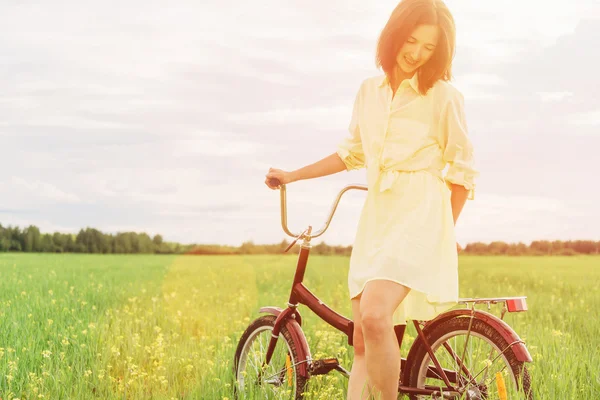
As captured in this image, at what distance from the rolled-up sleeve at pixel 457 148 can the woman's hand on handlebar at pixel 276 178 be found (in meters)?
1.09

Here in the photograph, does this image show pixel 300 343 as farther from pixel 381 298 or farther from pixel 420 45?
pixel 420 45

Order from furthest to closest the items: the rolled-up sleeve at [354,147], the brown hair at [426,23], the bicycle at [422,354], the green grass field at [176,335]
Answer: the green grass field at [176,335], the rolled-up sleeve at [354,147], the brown hair at [426,23], the bicycle at [422,354]

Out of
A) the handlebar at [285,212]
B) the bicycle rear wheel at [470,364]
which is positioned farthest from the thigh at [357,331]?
the handlebar at [285,212]

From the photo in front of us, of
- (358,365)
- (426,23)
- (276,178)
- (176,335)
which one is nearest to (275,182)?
(276,178)

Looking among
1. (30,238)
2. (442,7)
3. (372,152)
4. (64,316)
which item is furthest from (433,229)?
(30,238)

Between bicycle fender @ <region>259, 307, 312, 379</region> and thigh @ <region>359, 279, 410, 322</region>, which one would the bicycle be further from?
thigh @ <region>359, 279, 410, 322</region>

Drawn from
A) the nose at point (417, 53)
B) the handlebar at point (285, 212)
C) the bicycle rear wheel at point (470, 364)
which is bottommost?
the bicycle rear wheel at point (470, 364)

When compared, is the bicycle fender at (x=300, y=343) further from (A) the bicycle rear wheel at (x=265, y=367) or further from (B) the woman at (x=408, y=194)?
(B) the woman at (x=408, y=194)

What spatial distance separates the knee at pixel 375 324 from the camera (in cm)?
344

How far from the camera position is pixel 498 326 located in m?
3.55

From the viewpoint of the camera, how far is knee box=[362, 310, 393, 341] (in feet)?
11.3

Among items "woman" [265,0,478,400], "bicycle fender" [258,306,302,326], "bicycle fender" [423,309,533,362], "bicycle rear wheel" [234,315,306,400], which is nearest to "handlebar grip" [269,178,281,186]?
"woman" [265,0,478,400]

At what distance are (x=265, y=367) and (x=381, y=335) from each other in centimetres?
149

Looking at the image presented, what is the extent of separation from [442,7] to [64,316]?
6.24m
